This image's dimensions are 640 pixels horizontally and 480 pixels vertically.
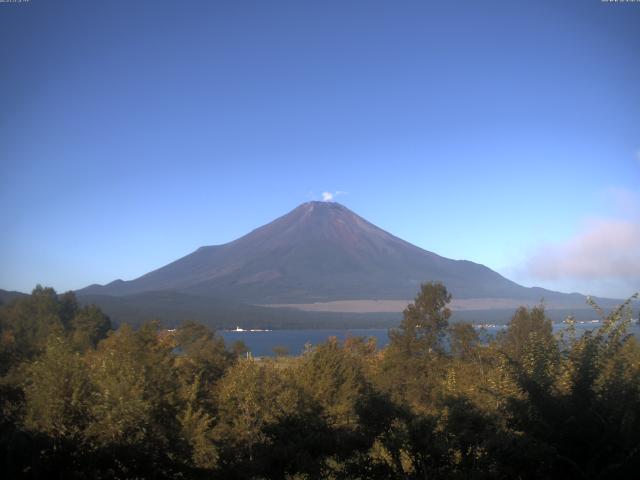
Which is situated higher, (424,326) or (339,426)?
(424,326)

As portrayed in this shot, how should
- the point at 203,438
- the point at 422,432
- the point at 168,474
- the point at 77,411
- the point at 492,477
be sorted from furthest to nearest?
the point at 203,438
the point at 77,411
the point at 422,432
the point at 168,474
the point at 492,477

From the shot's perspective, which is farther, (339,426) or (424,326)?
(424,326)

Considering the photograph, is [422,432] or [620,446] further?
[422,432]

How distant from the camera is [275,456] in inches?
418

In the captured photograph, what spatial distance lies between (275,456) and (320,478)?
3.59 feet

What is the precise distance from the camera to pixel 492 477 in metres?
8.11

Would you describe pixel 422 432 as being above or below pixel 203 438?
above

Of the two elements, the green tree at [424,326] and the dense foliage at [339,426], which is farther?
the green tree at [424,326]

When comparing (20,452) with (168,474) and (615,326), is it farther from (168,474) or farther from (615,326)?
(615,326)

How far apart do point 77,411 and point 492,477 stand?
9.82m

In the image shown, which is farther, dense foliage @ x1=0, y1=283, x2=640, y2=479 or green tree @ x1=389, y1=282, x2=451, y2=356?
green tree @ x1=389, y1=282, x2=451, y2=356

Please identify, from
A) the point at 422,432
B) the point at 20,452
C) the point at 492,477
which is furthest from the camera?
the point at 422,432

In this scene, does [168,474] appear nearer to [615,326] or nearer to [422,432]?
[422,432]

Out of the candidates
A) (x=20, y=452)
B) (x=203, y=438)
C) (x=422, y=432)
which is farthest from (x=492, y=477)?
(x=203, y=438)
